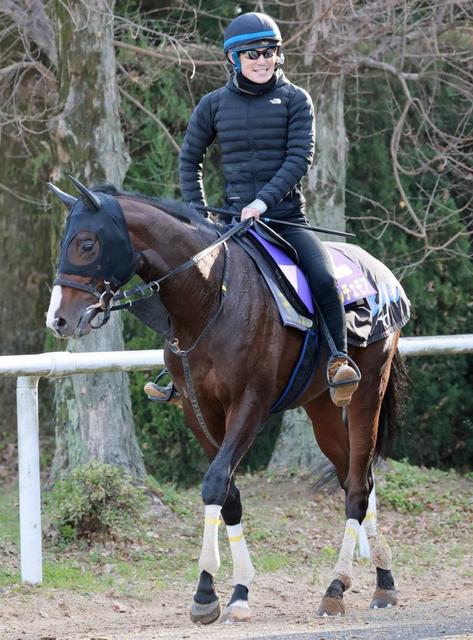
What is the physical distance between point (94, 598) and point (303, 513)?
9.90 feet

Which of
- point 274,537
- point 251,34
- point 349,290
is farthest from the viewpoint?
point 274,537

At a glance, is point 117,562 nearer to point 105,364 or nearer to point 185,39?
point 105,364

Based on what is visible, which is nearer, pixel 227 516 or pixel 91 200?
pixel 91 200

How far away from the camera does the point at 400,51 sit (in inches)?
471

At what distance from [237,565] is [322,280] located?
5.48ft

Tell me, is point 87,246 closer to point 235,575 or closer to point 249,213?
point 249,213

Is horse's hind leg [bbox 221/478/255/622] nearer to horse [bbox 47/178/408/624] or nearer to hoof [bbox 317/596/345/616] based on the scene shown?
horse [bbox 47/178/408/624]

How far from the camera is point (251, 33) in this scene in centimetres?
659

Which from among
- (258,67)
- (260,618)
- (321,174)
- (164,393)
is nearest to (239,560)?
(260,618)

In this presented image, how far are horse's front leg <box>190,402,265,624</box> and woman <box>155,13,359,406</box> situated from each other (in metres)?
0.77

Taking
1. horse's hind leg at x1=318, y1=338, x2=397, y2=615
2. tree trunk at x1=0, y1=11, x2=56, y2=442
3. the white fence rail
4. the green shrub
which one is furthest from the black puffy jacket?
tree trunk at x1=0, y1=11, x2=56, y2=442

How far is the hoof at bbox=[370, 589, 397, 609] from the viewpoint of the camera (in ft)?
23.4

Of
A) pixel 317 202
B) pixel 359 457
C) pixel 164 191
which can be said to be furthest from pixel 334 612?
pixel 164 191

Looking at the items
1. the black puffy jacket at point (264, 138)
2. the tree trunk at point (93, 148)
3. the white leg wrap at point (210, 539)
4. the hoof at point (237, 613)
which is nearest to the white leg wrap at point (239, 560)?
the hoof at point (237, 613)
